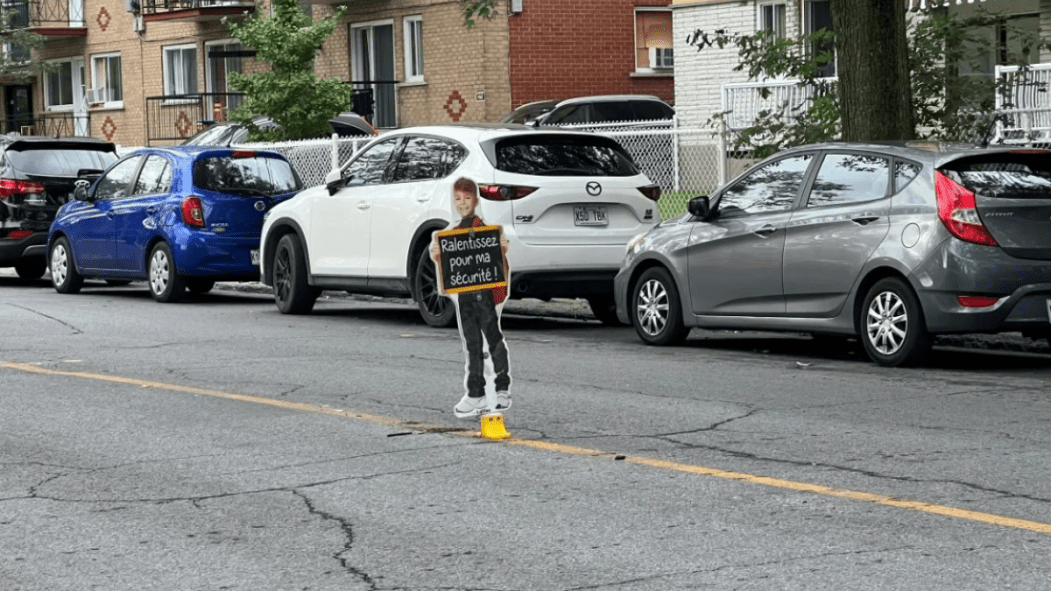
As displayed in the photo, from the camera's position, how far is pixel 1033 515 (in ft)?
22.5

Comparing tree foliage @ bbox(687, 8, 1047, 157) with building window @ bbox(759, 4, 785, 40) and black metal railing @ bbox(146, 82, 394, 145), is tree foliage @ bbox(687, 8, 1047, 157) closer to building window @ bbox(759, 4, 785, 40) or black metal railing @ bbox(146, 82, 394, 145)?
building window @ bbox(759, 4, 785, 40)

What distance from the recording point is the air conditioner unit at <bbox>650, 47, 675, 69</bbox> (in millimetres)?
37094

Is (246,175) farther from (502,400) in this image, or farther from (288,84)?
(502,400)

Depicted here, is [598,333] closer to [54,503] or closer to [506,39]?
[54,503]

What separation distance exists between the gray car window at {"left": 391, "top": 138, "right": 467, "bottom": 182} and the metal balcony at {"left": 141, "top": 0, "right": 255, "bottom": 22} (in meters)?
24.9

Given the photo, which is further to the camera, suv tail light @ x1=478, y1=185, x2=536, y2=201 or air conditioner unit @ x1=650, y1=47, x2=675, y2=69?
air conditioner unit @ x1=650, y1=47, x2=675, y2=69

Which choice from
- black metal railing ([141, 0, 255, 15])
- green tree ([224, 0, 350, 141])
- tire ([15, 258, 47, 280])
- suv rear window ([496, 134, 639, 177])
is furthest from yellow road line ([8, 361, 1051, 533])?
black metal railing ([141, 0, 255, 15])

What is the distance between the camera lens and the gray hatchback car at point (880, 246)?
11.6m

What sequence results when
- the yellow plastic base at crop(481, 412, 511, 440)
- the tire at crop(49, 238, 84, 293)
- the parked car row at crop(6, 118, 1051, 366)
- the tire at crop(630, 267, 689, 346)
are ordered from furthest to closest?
the tire at crop(49, 238, 84, 293) → the tire at crop(630, 267, 689, 346) → the parked car row at crop(6, 118, 1051, 366) → the yellow plastic base at crop(481, 412, 511, 440)

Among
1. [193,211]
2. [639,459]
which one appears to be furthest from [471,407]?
[193,211]

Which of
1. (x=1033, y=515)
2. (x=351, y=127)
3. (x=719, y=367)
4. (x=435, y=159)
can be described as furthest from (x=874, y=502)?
(x=351, y=127)

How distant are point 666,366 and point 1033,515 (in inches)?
221

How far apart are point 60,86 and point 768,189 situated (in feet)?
130

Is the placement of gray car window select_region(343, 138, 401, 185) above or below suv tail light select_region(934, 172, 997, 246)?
above
